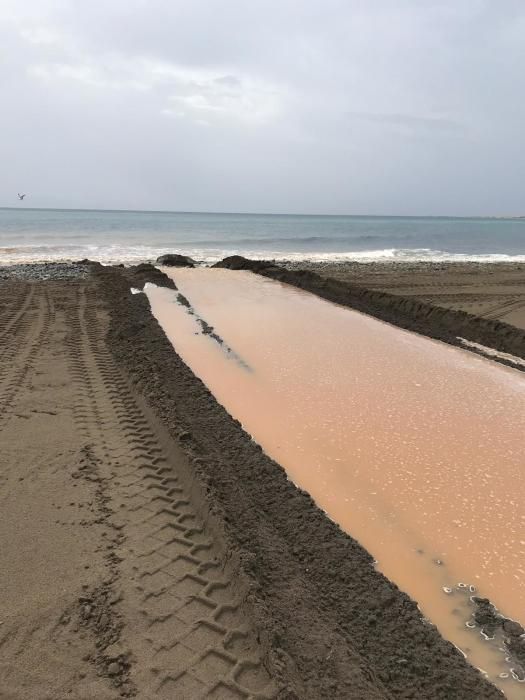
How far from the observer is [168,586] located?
331cm

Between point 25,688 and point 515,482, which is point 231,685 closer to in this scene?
point 25,688

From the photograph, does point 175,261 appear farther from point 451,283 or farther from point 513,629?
point 513,629

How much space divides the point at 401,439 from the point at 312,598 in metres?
2.82

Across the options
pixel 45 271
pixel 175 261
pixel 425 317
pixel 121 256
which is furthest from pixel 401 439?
pixel 121 256

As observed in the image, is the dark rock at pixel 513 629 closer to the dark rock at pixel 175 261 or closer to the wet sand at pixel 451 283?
the wet sand at pixel 451 283

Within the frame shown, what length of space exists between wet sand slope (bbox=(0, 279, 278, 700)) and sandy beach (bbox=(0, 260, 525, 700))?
0.4 inches

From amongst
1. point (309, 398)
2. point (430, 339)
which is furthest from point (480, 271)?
point (309, 398)

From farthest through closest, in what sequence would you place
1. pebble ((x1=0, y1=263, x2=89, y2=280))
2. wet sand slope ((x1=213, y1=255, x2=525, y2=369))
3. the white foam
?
the white foam < pebble ((x1=0, y1=263, x2=89, y2=280)) < wet sand slope ((x1=213, y1=255, x2=525, y2=369))

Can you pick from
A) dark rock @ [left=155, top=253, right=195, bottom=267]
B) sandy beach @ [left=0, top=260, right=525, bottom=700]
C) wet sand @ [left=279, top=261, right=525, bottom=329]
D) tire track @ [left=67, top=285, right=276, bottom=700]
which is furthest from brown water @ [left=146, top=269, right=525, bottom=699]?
dark rock @ [left=155, top=253, right=195, bottom=267]

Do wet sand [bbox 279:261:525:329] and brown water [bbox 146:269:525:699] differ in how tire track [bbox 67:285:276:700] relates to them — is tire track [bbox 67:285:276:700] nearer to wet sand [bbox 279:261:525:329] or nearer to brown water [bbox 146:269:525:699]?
brown water [bbox 146:269:525:699]

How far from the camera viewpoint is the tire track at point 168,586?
2688 mm

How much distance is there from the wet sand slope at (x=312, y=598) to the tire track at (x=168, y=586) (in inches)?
6.5

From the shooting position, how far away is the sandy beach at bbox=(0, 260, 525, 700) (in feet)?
8.90

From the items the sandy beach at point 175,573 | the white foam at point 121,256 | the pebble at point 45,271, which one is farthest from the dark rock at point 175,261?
the sandy beach at point 175,573
